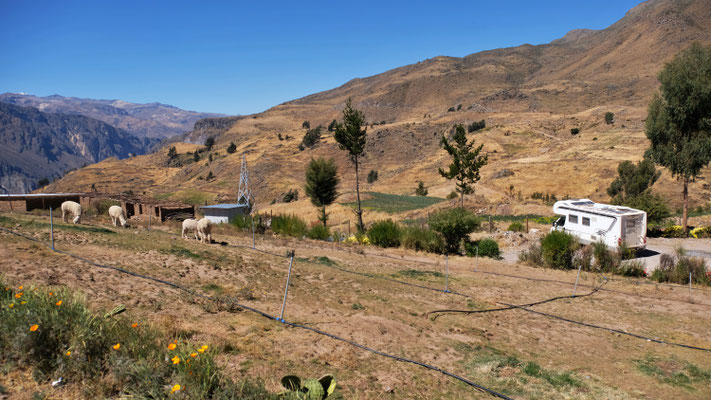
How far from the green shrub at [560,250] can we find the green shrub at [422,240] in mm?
5716

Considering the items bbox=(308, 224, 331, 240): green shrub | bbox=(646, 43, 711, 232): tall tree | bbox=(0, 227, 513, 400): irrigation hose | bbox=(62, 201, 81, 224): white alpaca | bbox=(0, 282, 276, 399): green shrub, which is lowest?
bbox=(308, 224, 331, 240): green shrub

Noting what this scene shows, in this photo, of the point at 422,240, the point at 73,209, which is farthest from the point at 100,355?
the point at 422,240

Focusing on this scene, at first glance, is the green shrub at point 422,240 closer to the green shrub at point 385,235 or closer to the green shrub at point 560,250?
the green shrub at point 385,235

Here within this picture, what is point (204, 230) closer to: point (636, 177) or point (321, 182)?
point (321, 182)

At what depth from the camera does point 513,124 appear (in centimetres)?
9075

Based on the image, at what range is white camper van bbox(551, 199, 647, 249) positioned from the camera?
20312 mm

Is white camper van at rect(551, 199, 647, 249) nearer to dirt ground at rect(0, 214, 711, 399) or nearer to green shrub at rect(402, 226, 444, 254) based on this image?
dirt ground at rect(0, 214, 711, 399)

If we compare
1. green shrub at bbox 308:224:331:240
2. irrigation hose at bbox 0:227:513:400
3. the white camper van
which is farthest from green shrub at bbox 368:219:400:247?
irrigation hose at bbox 0:227:513:400

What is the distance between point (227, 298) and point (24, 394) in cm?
433

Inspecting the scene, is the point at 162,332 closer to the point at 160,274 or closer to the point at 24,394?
the point at 24,394

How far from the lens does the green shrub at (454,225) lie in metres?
22.7

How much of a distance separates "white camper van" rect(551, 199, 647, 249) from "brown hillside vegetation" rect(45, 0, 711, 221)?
21504mm

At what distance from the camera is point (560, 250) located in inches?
761

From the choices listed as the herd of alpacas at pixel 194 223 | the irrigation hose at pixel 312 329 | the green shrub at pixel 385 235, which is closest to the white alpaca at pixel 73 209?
the herd of alpacas at pixel 194 223
